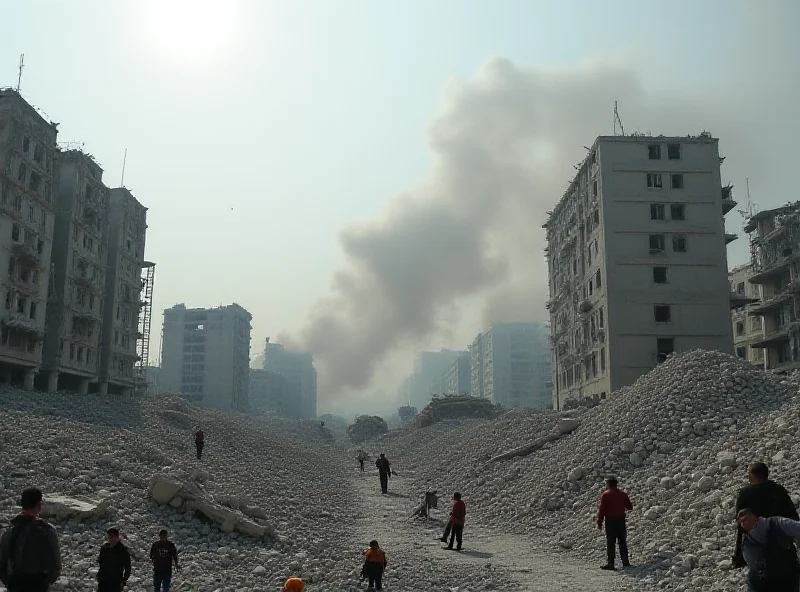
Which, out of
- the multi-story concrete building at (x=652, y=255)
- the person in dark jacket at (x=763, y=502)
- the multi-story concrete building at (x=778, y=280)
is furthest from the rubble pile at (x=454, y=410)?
the person in dark jacket at (x=763, y=502)

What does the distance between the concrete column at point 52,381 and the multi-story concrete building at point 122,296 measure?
849 centimetres

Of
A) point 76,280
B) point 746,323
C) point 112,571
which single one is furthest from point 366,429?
point 112,571

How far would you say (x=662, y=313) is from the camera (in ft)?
166

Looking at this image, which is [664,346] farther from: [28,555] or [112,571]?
[28,555]

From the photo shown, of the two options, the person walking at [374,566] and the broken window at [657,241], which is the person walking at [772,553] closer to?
the person walking at [374,566]

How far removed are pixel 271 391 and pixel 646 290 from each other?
150984mm

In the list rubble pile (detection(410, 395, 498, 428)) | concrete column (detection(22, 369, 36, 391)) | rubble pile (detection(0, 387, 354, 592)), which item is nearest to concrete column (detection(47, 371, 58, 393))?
concrete column (detection(22, 369, 36, 391))

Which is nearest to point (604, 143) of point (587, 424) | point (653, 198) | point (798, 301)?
point (653, 198)

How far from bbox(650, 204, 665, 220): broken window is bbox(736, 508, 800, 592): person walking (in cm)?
4926

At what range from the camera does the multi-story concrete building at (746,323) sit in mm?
71250

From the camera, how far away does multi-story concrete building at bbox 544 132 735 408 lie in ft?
164

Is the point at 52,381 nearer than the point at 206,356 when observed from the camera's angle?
Yes

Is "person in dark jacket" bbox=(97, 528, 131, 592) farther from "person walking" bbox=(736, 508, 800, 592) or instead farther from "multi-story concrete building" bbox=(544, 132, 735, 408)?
"multi-story concrete building" bbox=(544, 132, 735, 408)

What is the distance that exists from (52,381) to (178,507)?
4355 cm
